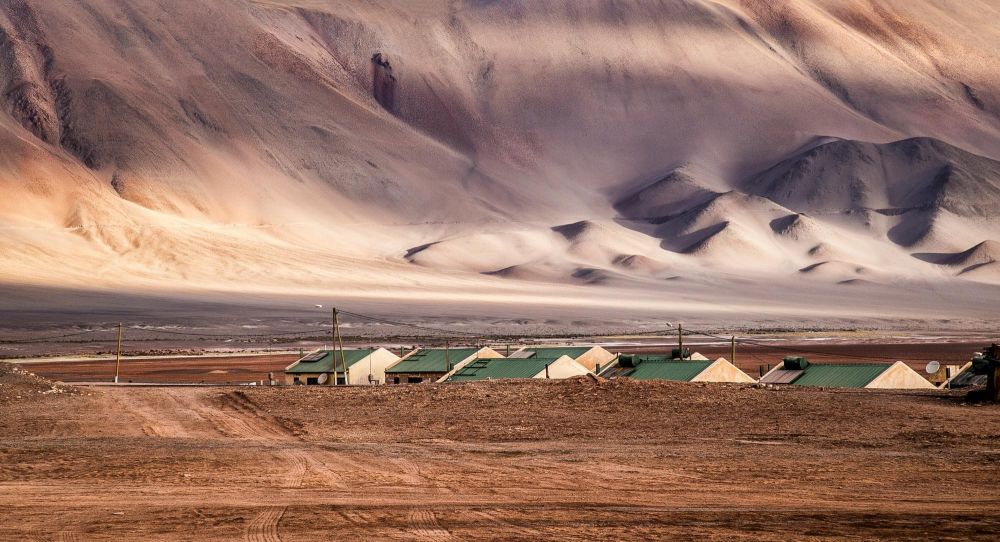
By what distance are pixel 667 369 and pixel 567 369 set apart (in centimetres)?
424

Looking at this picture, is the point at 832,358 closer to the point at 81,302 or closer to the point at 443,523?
the point at 443,523

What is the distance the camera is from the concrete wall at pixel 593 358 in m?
50.8

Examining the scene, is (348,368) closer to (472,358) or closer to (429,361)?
(429,361)

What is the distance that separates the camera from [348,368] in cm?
5303

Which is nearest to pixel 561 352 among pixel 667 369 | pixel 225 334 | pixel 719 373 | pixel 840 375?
pixel 667 369

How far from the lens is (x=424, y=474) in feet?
70.7

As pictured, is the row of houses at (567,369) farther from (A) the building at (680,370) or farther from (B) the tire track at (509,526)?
(B) the tire track at (509,526)

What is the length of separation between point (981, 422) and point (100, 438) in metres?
17.9

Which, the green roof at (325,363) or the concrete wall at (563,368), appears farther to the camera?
the green roof at (325,363)

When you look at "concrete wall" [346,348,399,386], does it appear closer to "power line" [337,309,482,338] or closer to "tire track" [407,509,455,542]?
"tire track" [407,509,455,542]

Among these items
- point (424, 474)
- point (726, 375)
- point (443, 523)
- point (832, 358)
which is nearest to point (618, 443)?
point (424, 474)

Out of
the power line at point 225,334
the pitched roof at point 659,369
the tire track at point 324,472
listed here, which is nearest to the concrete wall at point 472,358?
the pitched roof at point 659,369

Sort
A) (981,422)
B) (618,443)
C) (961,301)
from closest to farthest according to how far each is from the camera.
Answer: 1. (618,443)
2. (981,422)
3. (961,301)

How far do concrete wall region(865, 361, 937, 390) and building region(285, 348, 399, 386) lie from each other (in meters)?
19.4
